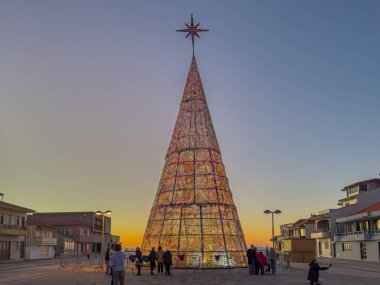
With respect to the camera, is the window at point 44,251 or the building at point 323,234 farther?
the building at point 323,234

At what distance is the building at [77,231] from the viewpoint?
79.9 meters

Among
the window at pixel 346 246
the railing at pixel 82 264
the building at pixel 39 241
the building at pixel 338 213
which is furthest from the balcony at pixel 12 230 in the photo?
the building at pixel 338 213

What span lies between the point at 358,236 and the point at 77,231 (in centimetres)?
5469

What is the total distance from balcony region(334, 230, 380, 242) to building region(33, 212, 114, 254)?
4041 centimetres

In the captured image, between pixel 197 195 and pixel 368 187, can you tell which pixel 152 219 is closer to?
pixel 197 195

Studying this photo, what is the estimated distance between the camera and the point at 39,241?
65250 millimetres

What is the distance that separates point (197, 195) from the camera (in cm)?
2850

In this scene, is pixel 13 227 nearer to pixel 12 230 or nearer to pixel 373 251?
pixel 12 230

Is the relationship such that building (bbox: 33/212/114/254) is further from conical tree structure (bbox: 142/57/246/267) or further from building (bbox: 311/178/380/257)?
conical tree structure (bbox: 142/57/246/267)

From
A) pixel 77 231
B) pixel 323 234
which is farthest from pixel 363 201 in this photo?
pixel 77 231

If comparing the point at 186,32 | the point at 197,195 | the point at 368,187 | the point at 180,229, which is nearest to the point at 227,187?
the point at 197,195

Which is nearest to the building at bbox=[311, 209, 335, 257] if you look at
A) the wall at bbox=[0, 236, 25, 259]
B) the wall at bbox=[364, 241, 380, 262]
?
the wall at bbox=[364, 241, 380, 262]

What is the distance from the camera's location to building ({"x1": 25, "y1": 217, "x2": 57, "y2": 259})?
58438mm

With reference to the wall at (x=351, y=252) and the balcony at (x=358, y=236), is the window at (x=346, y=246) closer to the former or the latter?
the wall at (x=351, y=252)
